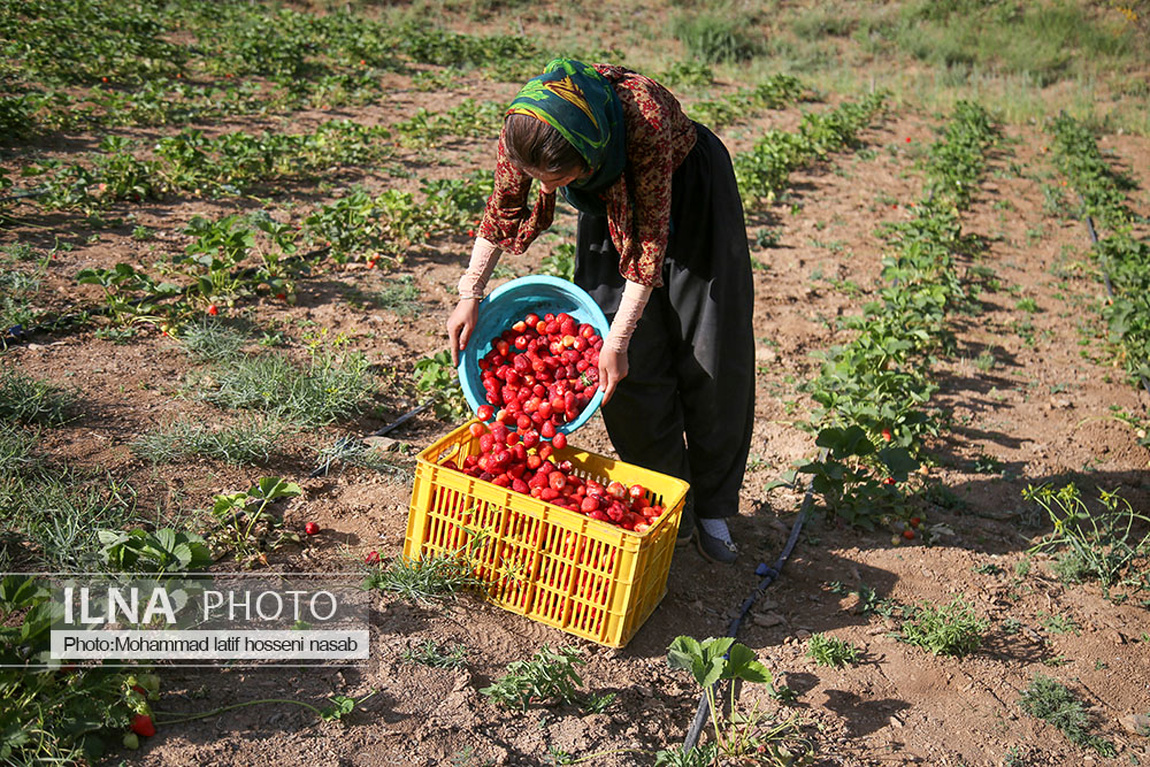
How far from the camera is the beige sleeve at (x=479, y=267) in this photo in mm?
3064

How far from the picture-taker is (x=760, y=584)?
3510 mm

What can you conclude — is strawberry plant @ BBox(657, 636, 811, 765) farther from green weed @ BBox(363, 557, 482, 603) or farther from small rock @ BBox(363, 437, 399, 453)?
small rock @ BBox(363, 437, 399, 453)

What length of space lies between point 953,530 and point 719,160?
2.05 m

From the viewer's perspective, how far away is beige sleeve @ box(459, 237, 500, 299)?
3.06 m

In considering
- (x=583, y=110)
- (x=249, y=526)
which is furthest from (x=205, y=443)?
(x=583, y=110)

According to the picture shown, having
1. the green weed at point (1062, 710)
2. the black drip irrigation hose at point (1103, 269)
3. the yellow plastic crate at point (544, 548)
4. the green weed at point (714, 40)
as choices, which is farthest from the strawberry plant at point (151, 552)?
the green weed at point (714, 40)

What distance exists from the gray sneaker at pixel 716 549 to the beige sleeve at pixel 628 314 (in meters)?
1.12

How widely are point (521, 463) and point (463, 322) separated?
52cm

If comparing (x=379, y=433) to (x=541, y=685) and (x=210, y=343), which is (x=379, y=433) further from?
(x=541, y=685)

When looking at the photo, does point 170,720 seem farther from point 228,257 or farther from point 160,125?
point 160,125

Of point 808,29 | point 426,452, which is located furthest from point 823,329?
point 808,29

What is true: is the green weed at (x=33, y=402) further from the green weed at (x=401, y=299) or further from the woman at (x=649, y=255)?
the green weed at (x=401, y=299)

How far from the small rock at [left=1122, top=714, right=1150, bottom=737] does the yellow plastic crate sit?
1.56 meters

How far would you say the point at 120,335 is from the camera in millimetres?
4492
